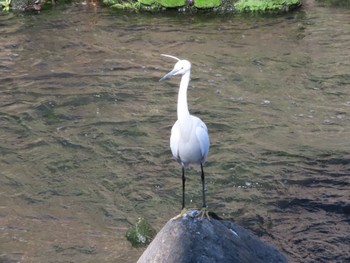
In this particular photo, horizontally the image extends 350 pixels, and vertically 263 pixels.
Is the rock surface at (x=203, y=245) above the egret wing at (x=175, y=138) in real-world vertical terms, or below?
below

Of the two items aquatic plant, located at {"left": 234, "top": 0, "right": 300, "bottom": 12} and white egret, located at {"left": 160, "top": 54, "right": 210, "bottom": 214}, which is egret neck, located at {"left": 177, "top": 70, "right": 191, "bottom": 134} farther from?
aquatic plant, located at {"left": 234, "top": 0, "right": 300, "bottom": 12}

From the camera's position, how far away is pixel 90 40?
13891mm

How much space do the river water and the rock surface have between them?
1182mm

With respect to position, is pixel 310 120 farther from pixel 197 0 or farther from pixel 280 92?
pixel 197 0

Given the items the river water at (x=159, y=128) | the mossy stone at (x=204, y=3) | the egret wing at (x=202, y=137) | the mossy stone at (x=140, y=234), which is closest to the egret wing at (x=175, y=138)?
the egret wing at (x=202, y=137)

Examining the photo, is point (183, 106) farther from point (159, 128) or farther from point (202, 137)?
point (159, 128)

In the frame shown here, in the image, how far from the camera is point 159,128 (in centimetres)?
A: 1012

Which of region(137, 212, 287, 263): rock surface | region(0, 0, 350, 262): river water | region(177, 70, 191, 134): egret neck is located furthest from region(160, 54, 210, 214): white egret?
region(0, 0, 350, 262): river water

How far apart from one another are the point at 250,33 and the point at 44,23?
4742mm

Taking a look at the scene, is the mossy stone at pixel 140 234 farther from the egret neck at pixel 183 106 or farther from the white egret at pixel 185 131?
the egret neck at pixel 183 106

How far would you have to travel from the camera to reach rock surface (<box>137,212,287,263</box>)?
565cm

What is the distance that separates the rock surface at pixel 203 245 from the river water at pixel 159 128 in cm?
118

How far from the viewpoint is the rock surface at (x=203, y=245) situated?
18.5ft

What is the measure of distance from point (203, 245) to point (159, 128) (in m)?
4.55
